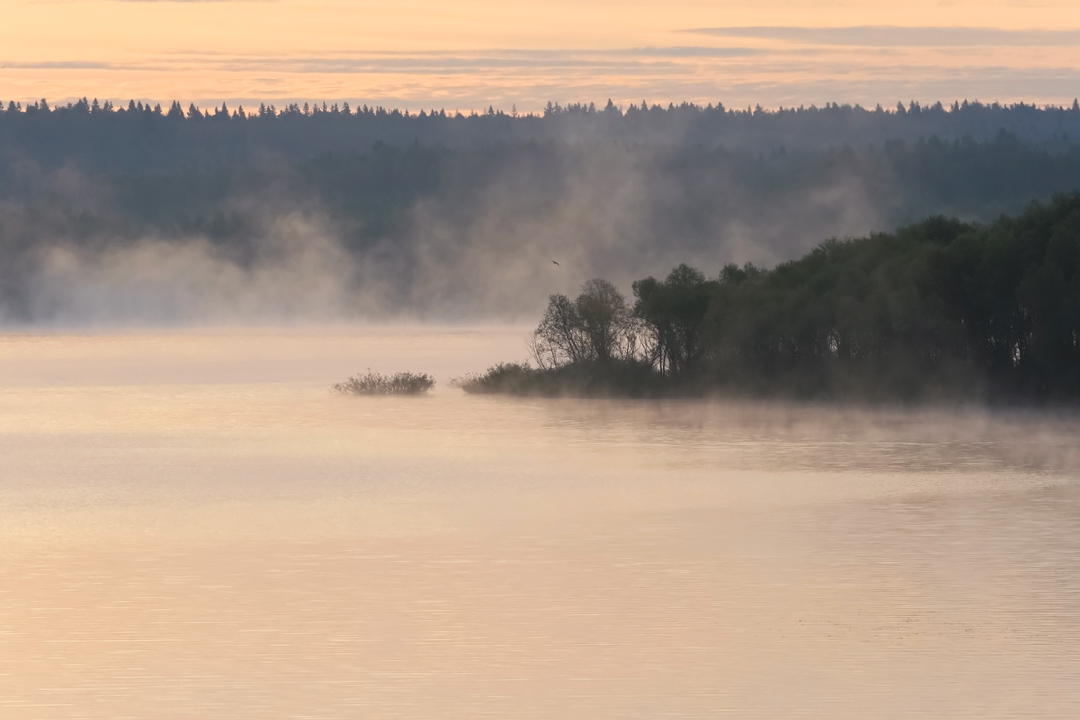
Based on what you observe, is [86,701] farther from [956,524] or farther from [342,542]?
[956,524]

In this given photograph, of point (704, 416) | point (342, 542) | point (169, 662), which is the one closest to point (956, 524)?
point (342, 542)

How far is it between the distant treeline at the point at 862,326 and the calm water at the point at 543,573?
6571mm

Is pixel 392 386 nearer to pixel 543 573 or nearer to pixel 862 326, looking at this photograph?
pixel 862 326

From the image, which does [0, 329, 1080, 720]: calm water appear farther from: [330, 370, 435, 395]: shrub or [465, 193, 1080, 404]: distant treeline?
[330, 370, 435, 395]: shrub

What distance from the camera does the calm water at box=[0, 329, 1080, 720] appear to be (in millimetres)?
18531

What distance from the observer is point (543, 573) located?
85.0 feet

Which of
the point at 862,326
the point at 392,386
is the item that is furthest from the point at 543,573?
the point at 392,386

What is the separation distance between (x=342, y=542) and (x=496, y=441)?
2133cm

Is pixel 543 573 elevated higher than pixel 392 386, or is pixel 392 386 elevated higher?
pixel 392 386

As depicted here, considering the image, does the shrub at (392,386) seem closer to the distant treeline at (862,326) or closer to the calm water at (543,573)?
the distant treeline at (862,326)

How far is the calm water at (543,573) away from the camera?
18.5 meters

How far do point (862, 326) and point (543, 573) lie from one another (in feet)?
132

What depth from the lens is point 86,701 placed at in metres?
18.0

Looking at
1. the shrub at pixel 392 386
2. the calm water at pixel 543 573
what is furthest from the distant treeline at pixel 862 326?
the calm water at pixel 543 573
